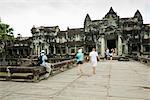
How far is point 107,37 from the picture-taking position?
127 feet

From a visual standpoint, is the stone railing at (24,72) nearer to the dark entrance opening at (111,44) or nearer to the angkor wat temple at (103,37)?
the angkor wat temple at (103,37)

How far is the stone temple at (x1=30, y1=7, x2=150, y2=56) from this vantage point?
37.5 m

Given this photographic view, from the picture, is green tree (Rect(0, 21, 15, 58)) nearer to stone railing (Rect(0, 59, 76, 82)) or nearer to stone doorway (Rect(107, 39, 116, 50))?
stone doorway (Rect(107, 39, 116, 50))

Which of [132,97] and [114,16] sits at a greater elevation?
[114,16]

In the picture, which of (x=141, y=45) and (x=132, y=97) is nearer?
(x=132, y=97)

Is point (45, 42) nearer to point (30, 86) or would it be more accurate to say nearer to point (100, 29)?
point (100, 29)

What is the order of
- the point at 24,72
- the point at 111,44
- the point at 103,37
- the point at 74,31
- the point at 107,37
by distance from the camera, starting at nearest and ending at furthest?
the point at 24,72
the point at 107,37
the point at 103,37
the point at 111,44
the point at 74,31

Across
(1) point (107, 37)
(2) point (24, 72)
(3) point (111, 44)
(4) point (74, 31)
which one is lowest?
(2) point (24, 72)

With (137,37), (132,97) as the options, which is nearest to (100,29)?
(137,37)

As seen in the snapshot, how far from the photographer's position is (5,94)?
309 inches

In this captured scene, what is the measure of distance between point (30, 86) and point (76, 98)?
2.72 meters

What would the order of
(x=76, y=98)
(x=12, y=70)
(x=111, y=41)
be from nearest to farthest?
1. (x=76, y=98)
2. (x=12, y=70)
3. (x=111, y=41)

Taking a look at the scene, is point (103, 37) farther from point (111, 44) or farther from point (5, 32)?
point (5, 32)

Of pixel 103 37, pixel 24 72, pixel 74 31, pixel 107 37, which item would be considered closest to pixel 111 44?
pixel 107 37
